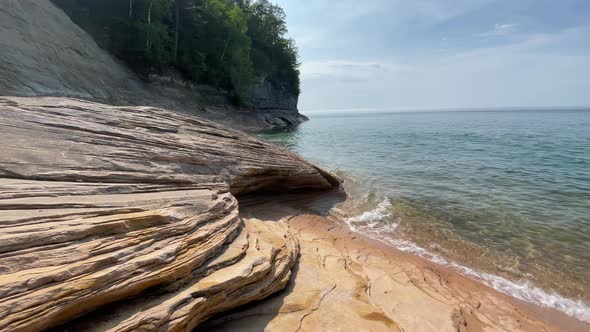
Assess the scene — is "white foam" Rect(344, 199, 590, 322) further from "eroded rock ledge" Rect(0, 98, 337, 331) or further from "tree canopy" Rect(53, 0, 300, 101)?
"tree canopy" Rect(53, 0, 300, 101)

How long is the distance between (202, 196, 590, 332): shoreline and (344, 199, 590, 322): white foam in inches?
7.6

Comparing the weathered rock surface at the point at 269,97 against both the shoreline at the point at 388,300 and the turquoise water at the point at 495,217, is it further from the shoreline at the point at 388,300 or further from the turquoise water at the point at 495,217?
the shoreline at the point at 388,300

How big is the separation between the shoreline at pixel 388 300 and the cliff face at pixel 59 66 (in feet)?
55.9

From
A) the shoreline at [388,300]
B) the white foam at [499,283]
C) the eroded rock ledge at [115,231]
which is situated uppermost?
Result: the eroded rock ledge at [115,231]

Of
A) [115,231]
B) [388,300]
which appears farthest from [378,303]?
[115,231]

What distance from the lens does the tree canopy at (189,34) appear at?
28.3 metres

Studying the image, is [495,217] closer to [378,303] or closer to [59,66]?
[378,303]

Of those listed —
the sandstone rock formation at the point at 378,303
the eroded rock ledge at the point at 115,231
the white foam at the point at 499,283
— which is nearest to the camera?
the eroded rock ledge at the point at 115,231

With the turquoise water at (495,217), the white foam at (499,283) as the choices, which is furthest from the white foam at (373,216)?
the white foam at (499,283)

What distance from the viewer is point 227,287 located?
379 cm

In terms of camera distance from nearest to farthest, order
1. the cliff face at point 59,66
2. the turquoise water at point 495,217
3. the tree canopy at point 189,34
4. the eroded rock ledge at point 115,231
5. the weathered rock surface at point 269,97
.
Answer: the eroded rock ledge at point 115,231 → the turquoise water at point 495,217 → the cliff face at point 59,66 → the tree canopy at point 189,34 → the weathered rock surface at point 269,97

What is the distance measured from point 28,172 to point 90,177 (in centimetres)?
78

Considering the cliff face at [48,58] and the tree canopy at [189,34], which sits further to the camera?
the tree canopy at [189,34]

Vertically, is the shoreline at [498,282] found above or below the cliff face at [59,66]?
below
